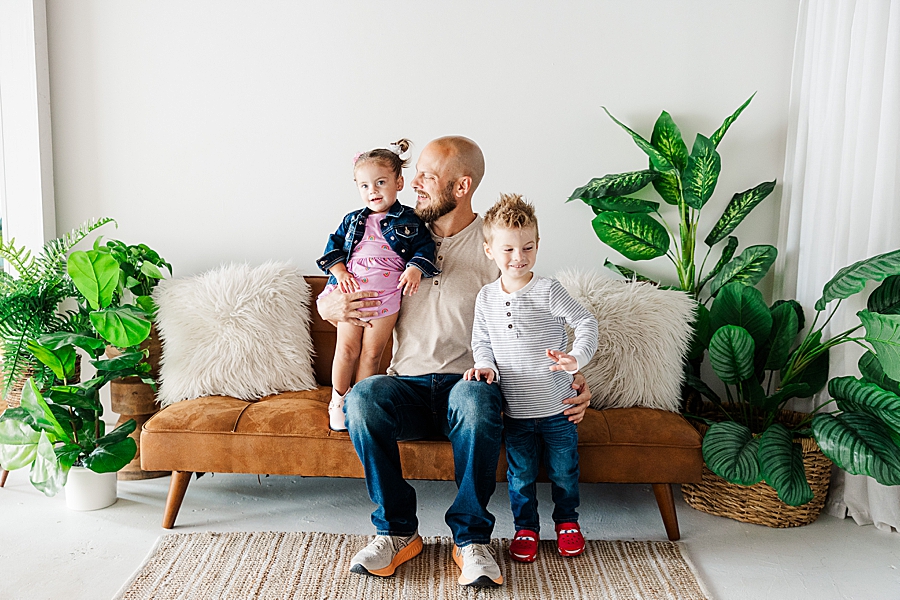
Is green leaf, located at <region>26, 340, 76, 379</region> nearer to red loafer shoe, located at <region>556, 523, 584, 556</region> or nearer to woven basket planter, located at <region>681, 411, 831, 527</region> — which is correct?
red loafer shoe, located at <region>556, 523, 584, 556</region>

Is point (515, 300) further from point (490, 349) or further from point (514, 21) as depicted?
point (514, 21)

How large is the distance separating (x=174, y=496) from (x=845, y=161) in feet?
7.91

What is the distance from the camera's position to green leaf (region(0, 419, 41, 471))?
6.61ft

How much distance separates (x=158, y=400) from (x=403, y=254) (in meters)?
0.99

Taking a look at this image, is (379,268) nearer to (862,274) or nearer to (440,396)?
(440,396)

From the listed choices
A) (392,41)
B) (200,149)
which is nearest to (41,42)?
(200,149)

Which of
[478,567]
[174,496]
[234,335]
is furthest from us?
[234,335]

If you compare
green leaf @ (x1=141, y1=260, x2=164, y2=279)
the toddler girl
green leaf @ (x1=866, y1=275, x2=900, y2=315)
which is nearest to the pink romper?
the toddler girl

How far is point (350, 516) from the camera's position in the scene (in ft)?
7.19

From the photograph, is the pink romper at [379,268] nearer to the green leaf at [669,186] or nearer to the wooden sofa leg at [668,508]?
the wooden sofa leg at [668,508]

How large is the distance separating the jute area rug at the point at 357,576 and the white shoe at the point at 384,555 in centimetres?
3

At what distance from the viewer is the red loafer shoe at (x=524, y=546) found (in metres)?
1.87

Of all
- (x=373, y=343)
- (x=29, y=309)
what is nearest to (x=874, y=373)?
(x=373, y=343)

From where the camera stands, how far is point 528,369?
6.13 ft
